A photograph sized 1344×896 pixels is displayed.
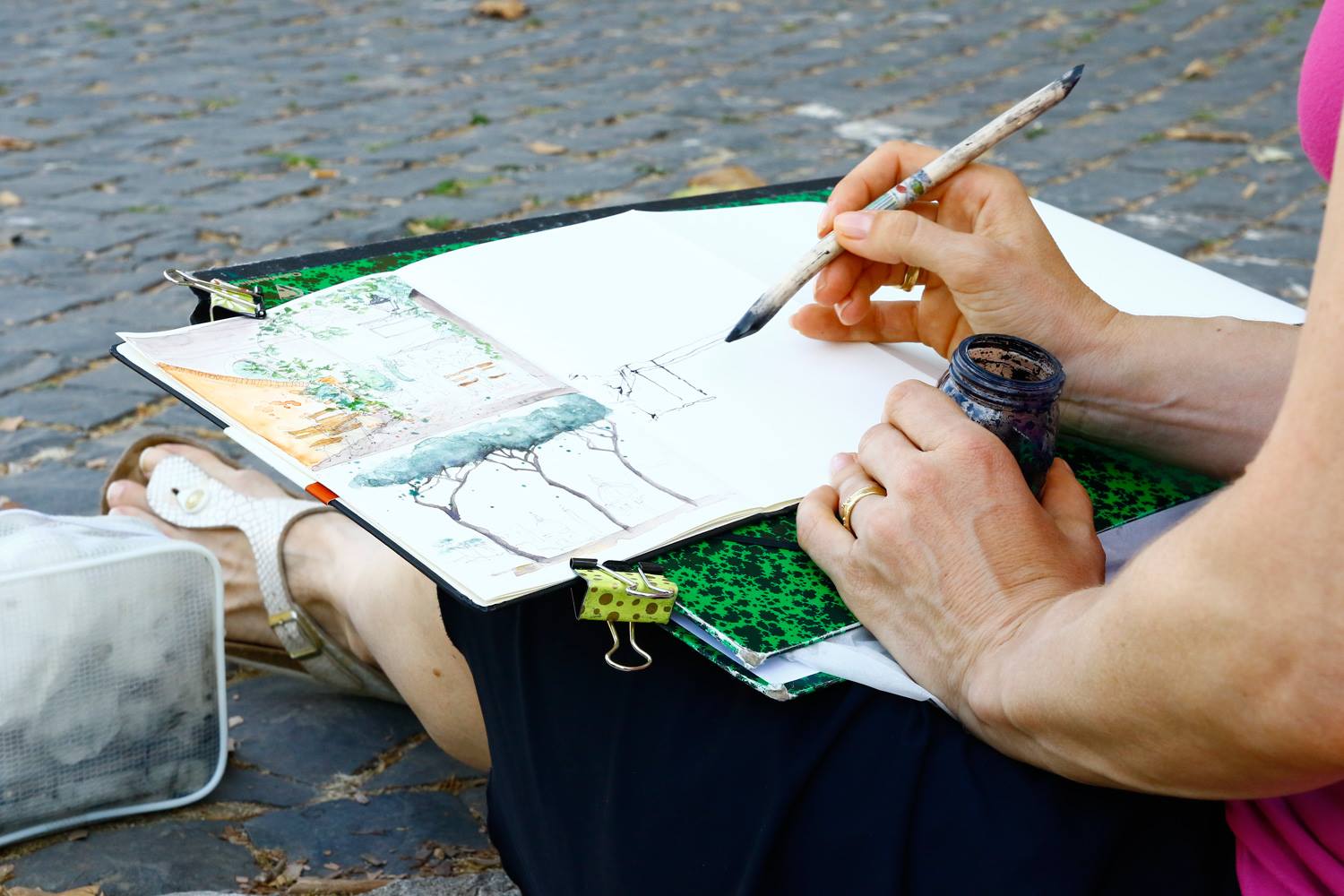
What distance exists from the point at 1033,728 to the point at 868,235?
25.9 inches

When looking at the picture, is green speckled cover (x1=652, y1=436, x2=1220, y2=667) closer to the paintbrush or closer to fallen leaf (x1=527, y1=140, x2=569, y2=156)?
the paintbrush

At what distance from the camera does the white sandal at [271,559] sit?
75.1 inches

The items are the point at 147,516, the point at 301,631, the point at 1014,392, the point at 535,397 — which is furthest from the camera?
the point at 147,516

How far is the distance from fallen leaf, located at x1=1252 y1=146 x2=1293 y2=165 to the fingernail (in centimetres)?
356

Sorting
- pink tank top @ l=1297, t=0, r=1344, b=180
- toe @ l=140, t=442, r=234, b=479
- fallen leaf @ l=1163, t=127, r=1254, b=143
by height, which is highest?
pink tank top @ l=1297, t=0, r=1344, b=180

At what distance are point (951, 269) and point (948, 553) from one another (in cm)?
44

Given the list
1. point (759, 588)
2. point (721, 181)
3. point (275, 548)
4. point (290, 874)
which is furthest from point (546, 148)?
point (759, 588)

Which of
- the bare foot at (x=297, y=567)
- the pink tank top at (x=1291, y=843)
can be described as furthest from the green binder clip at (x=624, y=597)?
the bare foot at (x=297, y=567)

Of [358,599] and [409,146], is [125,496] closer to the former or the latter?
[358,599]

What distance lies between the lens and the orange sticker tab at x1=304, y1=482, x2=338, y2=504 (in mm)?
1235

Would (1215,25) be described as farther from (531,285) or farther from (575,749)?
(575,749)

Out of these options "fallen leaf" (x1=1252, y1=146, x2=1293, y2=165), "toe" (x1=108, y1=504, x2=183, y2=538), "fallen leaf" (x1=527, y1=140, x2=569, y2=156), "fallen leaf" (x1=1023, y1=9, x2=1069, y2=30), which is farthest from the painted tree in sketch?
"fallen leaf" (x1=1023, y1=9, x2=1069, y2=30)

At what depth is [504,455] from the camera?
4.38 ft

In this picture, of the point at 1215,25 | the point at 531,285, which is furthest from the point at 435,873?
the point at 1215,25
